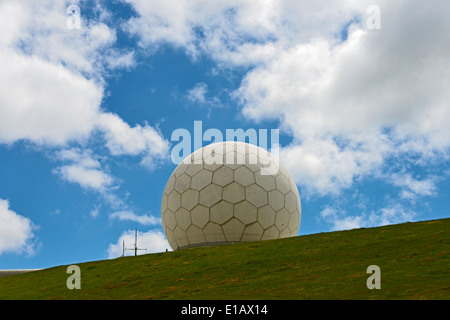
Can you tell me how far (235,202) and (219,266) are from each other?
309 inches

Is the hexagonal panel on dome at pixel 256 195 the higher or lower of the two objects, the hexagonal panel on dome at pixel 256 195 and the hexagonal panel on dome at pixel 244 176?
the lower

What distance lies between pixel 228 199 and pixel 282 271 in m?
9.49

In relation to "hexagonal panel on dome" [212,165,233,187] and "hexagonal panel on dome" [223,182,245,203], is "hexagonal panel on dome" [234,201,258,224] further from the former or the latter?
"hexagonal panel on dome" [212,165,233,187]

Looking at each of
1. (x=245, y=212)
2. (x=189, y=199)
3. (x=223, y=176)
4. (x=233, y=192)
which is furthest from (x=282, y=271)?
(x=189, y=199)

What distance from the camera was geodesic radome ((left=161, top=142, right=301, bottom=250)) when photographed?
846 inches

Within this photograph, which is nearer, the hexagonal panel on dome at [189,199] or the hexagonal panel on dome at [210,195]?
the hexagonal panel on dome at [210,195]

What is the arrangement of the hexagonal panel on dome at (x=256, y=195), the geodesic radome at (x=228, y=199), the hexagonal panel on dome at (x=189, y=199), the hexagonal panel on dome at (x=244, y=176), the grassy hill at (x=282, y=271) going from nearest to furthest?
1. the grassy hill at (x=282, y=271)
2. the geodesic radome at (x=228, y=199)
3. the hexagonal panel on dome at (x=256, y=195)
4. the hexagonal panel on dome at (x=244, y=176)
5. the hexagonal panel on dome at (x=189, y=199)

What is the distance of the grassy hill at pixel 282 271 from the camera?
957 centimetres

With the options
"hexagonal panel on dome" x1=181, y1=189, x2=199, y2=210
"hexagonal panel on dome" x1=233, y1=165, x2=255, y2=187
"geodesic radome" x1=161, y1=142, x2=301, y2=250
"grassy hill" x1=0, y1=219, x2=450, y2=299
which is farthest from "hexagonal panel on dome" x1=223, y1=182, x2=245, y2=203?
"grassy hill" x1=0, y1=219, x2=450, y2=299

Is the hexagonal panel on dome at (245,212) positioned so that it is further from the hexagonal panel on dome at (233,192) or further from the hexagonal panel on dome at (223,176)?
the hexagonal panel on dome at (223,176)

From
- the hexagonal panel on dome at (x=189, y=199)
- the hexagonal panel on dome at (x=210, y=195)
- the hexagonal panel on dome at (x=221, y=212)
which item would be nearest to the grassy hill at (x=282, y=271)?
the hexagonal panel on dome at (x=221, y=212)

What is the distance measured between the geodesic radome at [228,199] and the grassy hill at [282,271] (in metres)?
4.50

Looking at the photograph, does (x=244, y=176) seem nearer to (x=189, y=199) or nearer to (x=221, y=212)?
(x=221, y=212)
